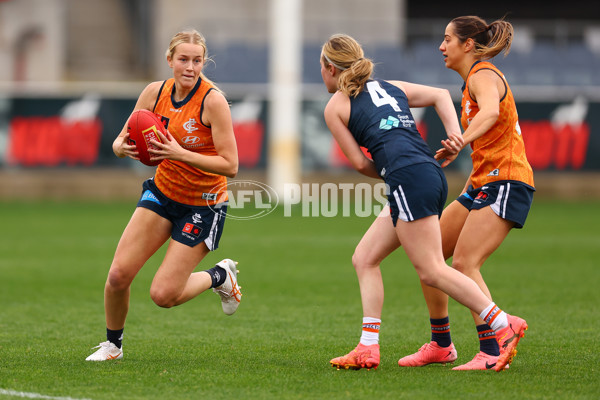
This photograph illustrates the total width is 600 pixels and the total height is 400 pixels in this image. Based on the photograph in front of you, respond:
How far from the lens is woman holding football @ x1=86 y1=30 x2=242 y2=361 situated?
527cm

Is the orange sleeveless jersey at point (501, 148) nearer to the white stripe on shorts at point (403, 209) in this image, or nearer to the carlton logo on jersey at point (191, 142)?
the white stripe on shorts at point (403, 209)

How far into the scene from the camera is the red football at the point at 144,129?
5.16m

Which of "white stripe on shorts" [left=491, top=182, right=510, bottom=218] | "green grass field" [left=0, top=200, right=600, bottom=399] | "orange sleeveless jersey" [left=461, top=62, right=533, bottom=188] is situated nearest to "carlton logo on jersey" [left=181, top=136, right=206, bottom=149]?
"green grass field" [left=0, top=200, right=600, bottom=399]

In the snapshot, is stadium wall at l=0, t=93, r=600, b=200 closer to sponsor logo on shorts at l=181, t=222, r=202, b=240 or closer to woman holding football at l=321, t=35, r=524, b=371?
sponsor logo on shorts at l=181, t=222, r=202, b=240

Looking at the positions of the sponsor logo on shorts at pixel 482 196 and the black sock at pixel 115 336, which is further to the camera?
the black sock at pixel 115 336

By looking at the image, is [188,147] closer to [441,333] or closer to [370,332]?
[370,332]

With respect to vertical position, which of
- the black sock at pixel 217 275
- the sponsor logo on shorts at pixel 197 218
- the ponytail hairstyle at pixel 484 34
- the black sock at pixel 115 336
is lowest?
the black sock at pixel 115 336

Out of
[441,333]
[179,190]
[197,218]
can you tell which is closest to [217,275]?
[197,218]

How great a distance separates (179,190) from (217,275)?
0.84 meters

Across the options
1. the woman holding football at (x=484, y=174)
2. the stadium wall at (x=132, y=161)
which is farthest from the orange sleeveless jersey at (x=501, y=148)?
the stadium wall at (x=132, y=161)

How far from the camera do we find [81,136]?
60.2 feet

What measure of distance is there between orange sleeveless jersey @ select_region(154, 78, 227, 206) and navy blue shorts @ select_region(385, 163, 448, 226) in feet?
3.95

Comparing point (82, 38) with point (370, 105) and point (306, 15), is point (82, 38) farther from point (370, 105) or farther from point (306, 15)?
point (370, 105)

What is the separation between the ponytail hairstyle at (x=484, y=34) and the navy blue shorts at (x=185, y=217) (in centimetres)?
192
